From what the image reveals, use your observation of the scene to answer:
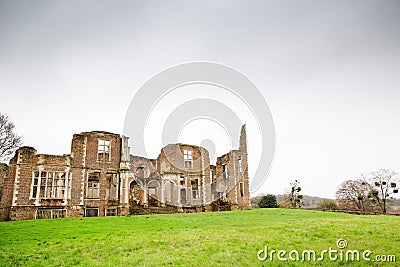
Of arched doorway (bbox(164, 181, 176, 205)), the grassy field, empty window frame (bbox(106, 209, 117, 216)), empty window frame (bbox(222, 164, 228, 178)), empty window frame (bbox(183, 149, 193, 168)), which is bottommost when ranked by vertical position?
the grassy field

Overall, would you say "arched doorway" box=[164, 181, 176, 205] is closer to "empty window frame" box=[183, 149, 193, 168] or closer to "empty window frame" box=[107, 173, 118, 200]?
"empty window frame" box=[183, 149, 193, 168]

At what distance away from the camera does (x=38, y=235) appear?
16250 mm

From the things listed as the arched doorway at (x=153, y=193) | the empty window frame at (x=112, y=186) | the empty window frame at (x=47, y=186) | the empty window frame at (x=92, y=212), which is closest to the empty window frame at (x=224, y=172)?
the arched doorway at (x=153, y=193)

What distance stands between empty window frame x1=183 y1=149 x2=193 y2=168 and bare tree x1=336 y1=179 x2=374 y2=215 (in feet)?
110

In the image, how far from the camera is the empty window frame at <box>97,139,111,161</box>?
3450cm

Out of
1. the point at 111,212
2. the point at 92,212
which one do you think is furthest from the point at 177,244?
the point at 92,212

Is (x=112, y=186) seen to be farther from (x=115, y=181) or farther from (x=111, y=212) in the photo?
(x=111, y=212)

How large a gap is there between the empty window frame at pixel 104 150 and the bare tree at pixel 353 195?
146 feet

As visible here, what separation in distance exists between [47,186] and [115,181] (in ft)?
22.5

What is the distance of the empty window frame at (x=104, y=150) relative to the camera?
3450 cm

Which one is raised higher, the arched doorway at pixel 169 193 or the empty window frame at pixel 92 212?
the arched doorway at pixel 169 193

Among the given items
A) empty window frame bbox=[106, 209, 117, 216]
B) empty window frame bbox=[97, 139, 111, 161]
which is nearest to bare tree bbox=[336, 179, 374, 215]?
empty window frame bbox=[106, 209, 117, 216]

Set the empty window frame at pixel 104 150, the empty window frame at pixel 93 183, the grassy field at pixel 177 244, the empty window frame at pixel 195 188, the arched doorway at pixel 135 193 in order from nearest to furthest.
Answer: the grassy field at pixel 177 244, the empty window frame at pixel 93 183, the empty window frame at pixel 104 150, the arched doorway at pixel 135 193, the empty window frame at pixel 195 188

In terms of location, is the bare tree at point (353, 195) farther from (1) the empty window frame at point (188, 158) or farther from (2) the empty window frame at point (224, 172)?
(1) the empty window frame at point (188, 158)
